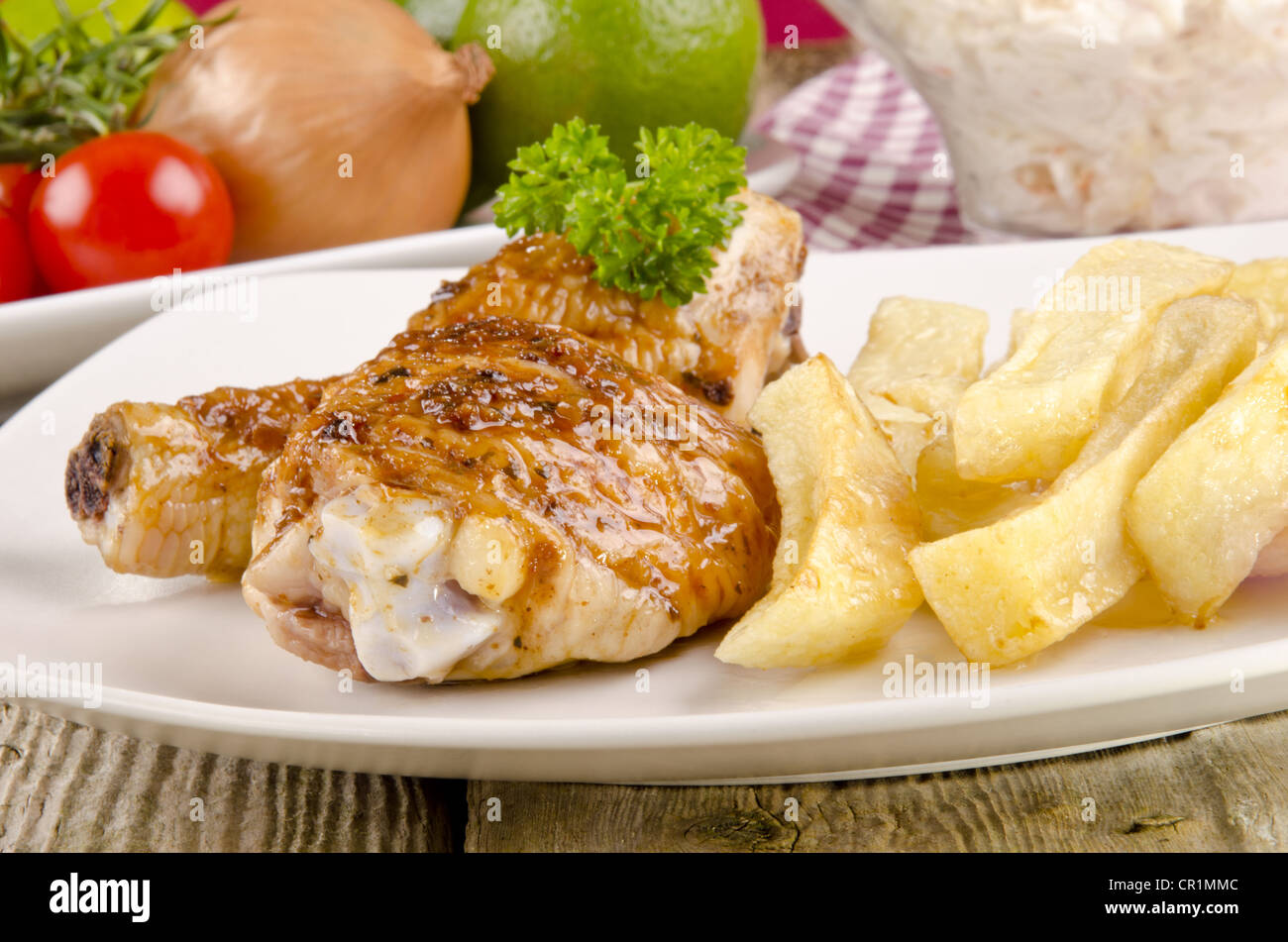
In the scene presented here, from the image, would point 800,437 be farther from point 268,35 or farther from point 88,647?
point 268,35

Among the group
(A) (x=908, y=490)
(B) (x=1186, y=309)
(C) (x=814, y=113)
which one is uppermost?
(B) (x=1186, y=309)

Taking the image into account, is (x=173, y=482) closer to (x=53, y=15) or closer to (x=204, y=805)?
(x=204, y=805)

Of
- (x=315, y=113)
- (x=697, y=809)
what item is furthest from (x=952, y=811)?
(x=315, y=113)

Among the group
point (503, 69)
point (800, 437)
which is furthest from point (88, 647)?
point (503, 69)

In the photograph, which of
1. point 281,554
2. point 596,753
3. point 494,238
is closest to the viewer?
point 596,753

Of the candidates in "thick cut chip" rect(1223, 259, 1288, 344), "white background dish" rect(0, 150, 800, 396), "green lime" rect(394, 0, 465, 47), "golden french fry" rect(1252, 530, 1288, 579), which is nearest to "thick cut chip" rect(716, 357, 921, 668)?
"golden french fry" rect(1252, 530, 1288, 579)

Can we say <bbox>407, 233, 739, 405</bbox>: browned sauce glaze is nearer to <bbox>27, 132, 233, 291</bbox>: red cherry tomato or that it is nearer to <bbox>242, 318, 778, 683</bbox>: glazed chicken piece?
<bbox>242, 318, 778, 683</bbox>: glazed chicken piece
